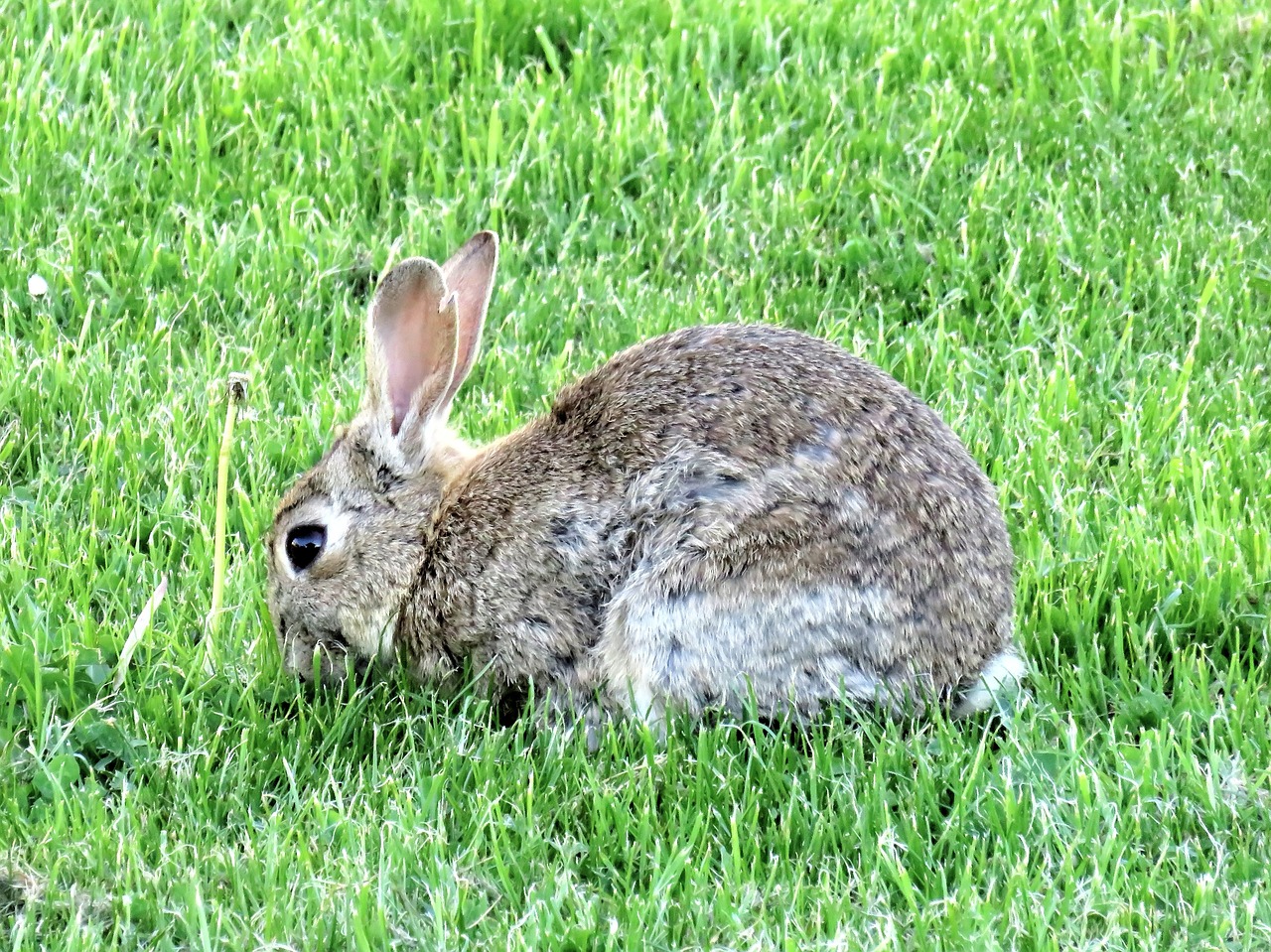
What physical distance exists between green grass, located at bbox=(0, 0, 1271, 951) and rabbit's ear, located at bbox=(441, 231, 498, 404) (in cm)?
67

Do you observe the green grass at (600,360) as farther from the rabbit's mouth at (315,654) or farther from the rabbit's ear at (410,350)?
the rabbit's ear at (410,350)

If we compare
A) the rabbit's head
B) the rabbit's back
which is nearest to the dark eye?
the rabbit's head

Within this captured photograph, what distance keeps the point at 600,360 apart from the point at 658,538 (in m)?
1.53

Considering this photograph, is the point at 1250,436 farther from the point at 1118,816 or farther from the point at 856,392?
the point at 1118,816

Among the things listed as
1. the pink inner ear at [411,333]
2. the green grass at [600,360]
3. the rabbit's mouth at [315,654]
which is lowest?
the rabbit's mouth at [315,654]

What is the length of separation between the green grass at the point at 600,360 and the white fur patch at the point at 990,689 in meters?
0.08

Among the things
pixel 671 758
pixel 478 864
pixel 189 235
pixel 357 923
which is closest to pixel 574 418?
pixel 671 758

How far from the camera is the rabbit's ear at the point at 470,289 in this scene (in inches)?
183

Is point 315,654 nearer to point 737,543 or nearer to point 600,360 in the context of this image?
point 737,543

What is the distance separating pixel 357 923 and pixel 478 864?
36cm

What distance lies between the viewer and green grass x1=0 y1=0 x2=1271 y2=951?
138 inches

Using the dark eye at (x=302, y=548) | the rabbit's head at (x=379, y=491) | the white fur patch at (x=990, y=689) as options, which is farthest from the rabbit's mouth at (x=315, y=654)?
the white fur patch at (x=990, y=689)

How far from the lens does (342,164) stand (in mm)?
6363

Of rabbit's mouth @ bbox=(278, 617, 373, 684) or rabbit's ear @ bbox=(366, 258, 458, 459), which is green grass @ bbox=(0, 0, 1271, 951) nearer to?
rabbit's mouth @ bbox=(278, 617, 373, 684)
